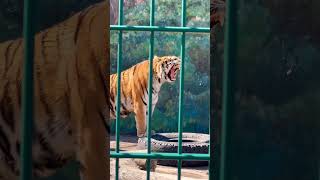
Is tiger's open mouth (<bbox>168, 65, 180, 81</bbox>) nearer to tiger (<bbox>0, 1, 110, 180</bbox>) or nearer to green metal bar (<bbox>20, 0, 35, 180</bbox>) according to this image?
tiger (<bbox>0, 1, 110, 180</bbox>)

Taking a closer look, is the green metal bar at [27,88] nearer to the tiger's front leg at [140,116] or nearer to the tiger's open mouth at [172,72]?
the tiger's open mouth at [172,72]

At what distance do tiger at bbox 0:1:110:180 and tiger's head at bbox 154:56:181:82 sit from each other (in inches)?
215

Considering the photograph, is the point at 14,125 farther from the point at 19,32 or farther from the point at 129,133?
the point at 129,133

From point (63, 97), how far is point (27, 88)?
0.99 feet

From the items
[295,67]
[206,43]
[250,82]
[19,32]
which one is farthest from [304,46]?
[206,43]

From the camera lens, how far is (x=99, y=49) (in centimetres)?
191

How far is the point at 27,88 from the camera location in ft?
5.35

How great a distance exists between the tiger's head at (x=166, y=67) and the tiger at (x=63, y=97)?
546cm

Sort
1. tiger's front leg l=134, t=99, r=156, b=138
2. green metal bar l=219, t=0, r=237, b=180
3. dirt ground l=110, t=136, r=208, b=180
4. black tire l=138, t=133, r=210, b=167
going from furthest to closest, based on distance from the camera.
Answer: black tire l=138, t=133, r=210, b=167 → tiger's front leg l=134, t=99, r=156, b=138 → dirt ground l=110, t=136, r=208, b=180 → green metal bar l=219, t=0, r=237, b=180

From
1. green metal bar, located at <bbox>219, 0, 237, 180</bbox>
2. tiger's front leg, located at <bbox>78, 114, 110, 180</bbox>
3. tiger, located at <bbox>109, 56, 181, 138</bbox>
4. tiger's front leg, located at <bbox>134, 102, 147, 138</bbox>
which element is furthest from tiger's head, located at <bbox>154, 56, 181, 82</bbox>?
green metal bar, located at <bbox>219, 0, 237, 180</bbox>

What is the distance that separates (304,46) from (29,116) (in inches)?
33.6

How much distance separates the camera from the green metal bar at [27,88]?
162cm

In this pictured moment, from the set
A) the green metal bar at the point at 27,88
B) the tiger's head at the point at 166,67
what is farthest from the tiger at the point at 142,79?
the green metal bar at the point at 27,88

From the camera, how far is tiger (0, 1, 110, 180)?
6.23 ft
